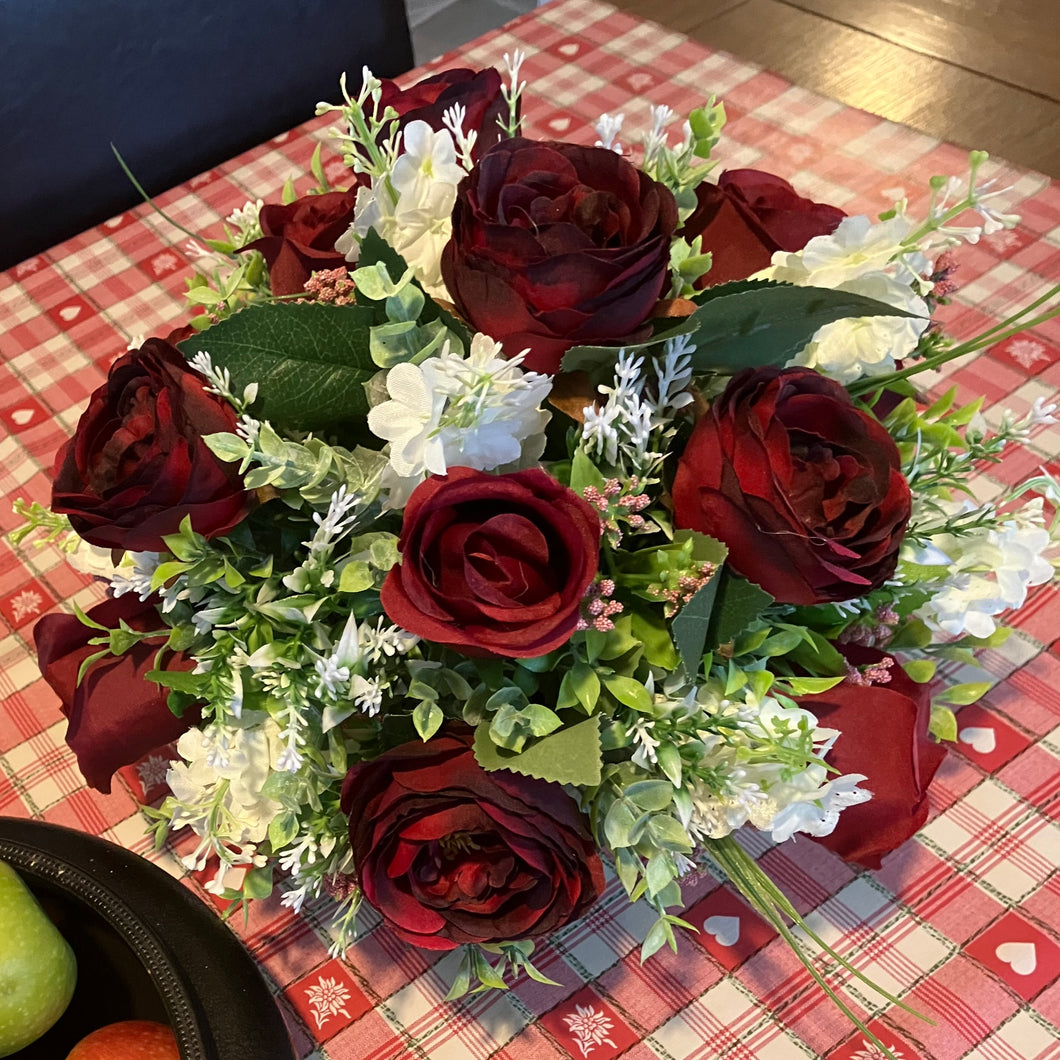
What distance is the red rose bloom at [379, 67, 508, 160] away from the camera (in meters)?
0.61

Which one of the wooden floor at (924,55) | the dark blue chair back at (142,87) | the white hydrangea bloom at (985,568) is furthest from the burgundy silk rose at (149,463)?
the wooden floor at (924,55)

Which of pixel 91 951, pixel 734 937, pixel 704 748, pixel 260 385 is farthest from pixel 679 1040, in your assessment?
pixel 260 385

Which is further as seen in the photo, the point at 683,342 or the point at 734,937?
the point at 734,937

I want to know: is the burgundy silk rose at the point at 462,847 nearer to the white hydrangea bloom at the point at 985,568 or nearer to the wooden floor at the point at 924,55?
the white hydrangea bloom at the point at 985,568

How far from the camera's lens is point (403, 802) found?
1.59 ft

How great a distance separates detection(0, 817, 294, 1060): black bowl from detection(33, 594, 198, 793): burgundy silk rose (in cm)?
5

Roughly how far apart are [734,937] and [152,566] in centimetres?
40

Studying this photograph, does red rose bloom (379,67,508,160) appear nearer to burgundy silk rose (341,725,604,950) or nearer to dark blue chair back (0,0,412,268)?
burgundy silk rose (341,725,604,950)

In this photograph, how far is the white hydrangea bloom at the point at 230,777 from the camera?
53 centimetres

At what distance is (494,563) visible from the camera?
43 cm

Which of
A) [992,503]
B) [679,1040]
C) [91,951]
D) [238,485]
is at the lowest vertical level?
[679,1040]

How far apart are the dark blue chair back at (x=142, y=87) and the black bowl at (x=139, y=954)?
3.00 ft

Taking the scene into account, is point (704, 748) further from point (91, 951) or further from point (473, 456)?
point (91, 951)

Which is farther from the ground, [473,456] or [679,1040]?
[473,456]
